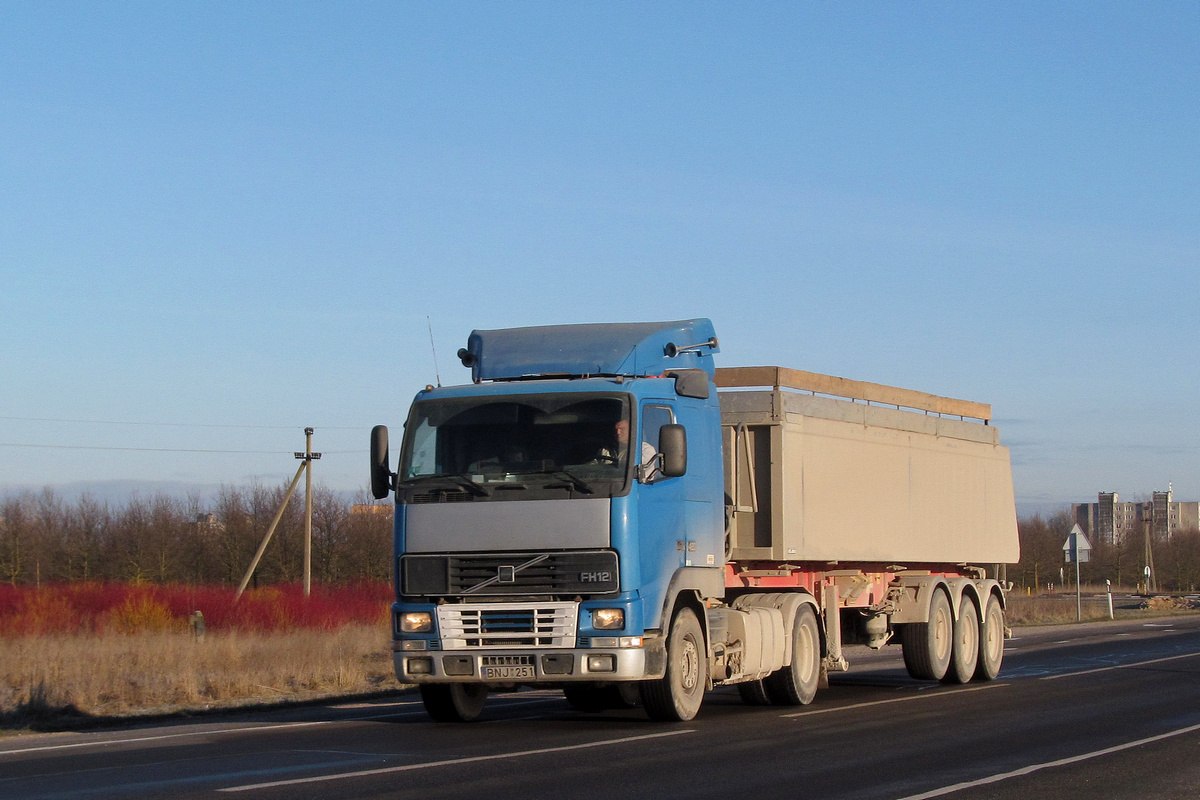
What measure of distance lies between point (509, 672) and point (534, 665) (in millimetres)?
249

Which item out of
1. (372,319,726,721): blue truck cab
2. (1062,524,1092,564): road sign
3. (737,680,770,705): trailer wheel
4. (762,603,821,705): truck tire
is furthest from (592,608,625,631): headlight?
(1062,524,1092,564): road sign

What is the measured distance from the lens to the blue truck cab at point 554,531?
12.2 m

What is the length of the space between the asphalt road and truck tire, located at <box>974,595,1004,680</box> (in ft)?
8.97

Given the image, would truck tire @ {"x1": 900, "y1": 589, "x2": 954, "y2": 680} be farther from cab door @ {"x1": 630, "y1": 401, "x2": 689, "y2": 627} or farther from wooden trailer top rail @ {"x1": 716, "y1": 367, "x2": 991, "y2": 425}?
cab door @ {"x1": 630, "y1": 401, "x2": 689, "y2": 627}

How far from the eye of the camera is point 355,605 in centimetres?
4116

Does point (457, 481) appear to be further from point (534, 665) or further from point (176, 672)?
point (176, 672)

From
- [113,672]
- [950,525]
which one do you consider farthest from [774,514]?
[113,672]

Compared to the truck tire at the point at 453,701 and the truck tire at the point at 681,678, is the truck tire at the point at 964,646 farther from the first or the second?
the truck tire at the point at 453,701

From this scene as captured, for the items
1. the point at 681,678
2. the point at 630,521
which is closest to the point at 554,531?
the point at 630,521

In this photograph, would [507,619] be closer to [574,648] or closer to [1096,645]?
[574,648]

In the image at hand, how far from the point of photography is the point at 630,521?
12.2 m

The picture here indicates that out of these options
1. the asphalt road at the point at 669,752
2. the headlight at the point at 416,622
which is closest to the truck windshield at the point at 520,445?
the headlight at the point at 416,622

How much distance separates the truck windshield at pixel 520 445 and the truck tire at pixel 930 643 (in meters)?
8.12

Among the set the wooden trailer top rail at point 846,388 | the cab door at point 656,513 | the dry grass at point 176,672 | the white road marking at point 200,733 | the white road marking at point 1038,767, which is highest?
the wooden trailer top rail at point 846,388
